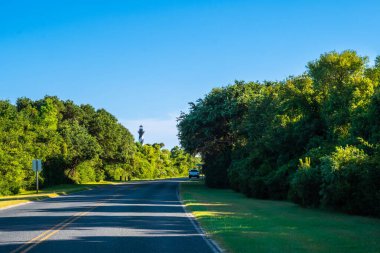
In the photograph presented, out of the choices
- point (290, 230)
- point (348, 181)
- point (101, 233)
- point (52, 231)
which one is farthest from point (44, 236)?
point (348, 181)

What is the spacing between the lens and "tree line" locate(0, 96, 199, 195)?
46.5 meters

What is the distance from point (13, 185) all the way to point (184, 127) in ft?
62.1

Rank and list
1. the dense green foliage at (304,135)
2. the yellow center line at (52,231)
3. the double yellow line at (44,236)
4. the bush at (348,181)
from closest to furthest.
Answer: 1. the double yellow line at (44,236)
2. the yellow center line at (52,231)
3. the bush at (348,181)
4. the dense green foliage at (304,135)


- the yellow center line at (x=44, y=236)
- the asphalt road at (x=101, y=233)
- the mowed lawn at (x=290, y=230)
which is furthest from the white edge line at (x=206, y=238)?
the yellow center line at (x=44, y=236)

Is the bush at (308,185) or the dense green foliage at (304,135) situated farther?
the bush at (308,185)

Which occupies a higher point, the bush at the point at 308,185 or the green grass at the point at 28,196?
the bush at the point at 308,185

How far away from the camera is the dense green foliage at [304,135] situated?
72.6ft

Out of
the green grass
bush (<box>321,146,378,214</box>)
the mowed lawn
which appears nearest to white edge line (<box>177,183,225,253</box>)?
the mowed lawn

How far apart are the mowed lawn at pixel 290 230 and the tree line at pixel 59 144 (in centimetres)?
2857

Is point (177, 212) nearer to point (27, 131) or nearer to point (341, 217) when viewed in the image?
point (341, 217)

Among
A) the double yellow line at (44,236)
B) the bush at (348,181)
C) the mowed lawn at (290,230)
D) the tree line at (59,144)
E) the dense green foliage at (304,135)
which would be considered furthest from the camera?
the tree line at (59,144)

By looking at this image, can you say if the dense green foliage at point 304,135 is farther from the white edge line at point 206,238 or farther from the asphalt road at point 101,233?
the asphalt road at point 101,233

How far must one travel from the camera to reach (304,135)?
3294cm

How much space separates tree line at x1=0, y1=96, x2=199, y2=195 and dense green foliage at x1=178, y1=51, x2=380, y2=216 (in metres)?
10.5
